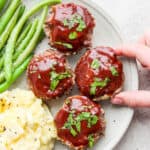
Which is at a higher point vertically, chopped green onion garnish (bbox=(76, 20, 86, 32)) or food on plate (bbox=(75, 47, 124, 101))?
chopped green onion garnish (bbox=(76, 20, 86, 32))

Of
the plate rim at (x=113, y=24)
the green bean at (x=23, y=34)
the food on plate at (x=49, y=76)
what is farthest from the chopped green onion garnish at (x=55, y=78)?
the plate rim at (x=113, y=24)

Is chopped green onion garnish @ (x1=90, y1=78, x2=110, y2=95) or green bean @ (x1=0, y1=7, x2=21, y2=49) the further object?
green bean @ (x1=0, y1=7, x2=21, y2=49)

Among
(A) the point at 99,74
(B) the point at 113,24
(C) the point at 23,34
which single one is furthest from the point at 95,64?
(C) the point at 23,34

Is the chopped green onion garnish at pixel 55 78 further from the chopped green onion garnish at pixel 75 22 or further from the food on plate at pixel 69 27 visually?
the chopped green onion garnish at pixel 75 22

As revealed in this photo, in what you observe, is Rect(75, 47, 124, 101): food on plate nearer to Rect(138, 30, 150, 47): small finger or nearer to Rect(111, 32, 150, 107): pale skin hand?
Rect(111, 32, 150, 107): pale skin hand

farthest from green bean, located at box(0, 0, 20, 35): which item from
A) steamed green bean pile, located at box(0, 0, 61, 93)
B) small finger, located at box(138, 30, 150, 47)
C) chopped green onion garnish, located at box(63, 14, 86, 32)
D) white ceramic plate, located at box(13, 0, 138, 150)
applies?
small finger, located at box(138, 30, 150, 47)

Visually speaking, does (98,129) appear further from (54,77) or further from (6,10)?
(6,10)
